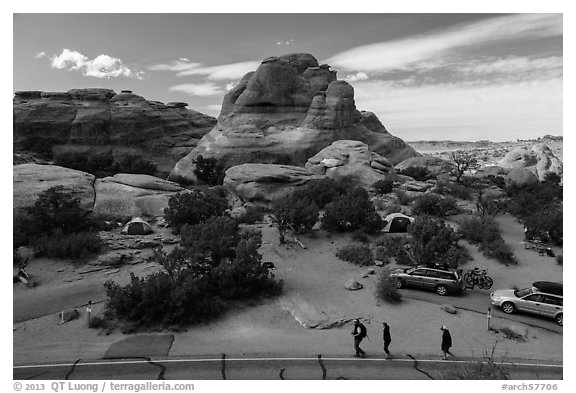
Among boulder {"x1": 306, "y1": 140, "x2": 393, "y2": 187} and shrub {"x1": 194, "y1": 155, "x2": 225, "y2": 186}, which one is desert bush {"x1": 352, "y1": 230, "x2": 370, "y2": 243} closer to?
boulder {"x1": 306, "y1": 140, "x2": 393, "y2": 187}

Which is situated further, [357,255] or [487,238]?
[487,238]

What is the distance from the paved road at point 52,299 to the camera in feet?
47.2

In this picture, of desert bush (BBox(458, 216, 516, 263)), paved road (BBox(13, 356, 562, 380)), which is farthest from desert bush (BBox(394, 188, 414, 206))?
paved road (BBox(13, 356, 562, 380))

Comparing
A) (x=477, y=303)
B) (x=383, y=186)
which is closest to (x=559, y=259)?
(x=477, y=303)

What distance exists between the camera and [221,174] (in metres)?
41.2

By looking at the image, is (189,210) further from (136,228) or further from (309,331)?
(309,331)

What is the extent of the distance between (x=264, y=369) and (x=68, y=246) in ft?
43.8

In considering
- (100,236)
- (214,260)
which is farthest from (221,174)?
(214,260)

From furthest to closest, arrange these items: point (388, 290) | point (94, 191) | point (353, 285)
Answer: point (94, 191), point (353, 285), point (388, 290)

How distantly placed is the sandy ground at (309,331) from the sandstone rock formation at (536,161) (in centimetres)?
4778

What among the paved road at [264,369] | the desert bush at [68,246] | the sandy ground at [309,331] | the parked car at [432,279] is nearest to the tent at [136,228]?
the desert bush at [68,246]

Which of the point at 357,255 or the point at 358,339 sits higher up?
the point at 357,255

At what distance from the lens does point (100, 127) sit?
6019 centimetres

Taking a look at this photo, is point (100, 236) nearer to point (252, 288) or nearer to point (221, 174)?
point (252, 288)
